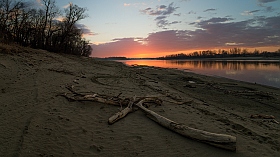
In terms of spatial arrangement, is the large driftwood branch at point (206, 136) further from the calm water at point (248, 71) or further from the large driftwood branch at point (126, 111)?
the calm water at point (248, 71)

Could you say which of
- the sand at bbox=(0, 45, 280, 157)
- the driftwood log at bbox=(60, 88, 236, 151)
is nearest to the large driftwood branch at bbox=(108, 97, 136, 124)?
the driftwood log at bbox=(60, 88, 236, 151)

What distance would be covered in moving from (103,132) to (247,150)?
3.70m

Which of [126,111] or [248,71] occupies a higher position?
[248,71]

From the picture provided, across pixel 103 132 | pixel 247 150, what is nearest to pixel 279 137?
pixel 247 150

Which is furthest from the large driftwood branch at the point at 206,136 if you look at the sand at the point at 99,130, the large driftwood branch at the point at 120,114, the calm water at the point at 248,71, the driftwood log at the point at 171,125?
the calm water at the point at 248,71

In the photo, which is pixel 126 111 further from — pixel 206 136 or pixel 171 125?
pixel 206 136

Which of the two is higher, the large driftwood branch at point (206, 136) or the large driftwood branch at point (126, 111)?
the large driftwood branch at point (126, 111)

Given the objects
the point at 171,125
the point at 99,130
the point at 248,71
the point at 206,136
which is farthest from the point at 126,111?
the point at 248,71

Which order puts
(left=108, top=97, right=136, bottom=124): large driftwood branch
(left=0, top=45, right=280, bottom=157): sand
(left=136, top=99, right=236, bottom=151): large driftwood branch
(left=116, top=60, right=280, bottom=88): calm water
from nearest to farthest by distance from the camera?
(left=0, top=45, right=280, bottom=157): sand → (left=136, top=99, right=236, bottom=151): large driftwood branch → (left=108, top=97, right=136, bottom=124): large driftwood branch → (left=116, top=60, right=280, bottom=88): calm water

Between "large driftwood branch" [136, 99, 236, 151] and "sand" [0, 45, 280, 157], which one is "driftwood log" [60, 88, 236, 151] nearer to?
"large driftwood branch" [136, 99, 236, 151]

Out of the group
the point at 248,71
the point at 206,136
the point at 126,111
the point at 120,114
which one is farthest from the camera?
the point at 248,71

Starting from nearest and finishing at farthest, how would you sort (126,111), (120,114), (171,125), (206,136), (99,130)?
(206,136) < (99,130) < (171,125) < (120,114) < (126,111)

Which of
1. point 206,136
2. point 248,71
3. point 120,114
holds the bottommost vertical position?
point 206,136

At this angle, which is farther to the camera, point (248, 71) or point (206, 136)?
point (248, 71)
